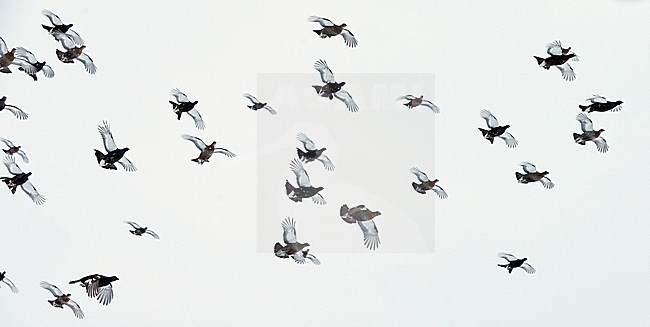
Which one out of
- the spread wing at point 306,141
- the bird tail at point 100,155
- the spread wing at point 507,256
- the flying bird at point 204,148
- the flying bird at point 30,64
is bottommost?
the spread wing at point 507,256

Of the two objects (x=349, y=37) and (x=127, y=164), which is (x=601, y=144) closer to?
(x=349, y=37)

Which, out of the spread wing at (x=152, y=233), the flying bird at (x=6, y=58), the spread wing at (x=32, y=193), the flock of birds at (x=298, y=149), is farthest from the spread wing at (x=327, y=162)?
the flying bird at (x=6, y=58)

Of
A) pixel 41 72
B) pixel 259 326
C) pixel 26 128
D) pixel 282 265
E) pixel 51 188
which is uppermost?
pixel 41 72

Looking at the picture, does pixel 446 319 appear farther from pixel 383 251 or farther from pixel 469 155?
pixel 469 155

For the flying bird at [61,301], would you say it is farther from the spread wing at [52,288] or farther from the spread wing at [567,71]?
the spread wing at [567,71]

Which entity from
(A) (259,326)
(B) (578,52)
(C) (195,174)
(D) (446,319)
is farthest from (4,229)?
(B) (578,52)

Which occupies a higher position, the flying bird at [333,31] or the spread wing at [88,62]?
the flying bird at [333,31]

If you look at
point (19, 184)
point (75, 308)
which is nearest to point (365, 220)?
point (75, 308)
